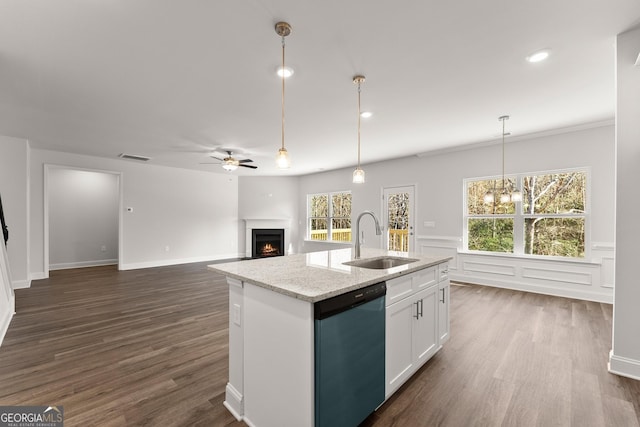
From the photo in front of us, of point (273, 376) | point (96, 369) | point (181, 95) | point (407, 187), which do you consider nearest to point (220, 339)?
point (96, 369)

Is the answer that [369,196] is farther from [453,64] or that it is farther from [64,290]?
[64,290]

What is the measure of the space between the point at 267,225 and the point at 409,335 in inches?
280

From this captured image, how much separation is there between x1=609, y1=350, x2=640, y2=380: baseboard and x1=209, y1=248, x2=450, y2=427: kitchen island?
1.42 m

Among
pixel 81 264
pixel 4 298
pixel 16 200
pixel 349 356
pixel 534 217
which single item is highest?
pixel 16 200

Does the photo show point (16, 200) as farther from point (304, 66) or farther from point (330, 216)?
point (330, 216)

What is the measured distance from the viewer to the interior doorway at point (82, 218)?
6766mm

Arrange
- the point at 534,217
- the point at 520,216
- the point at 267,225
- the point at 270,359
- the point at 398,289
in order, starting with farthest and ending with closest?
the point at 267,225 < the point at 520,216 < the point at 534,217 < the point at 398,289 < the point at 270,359

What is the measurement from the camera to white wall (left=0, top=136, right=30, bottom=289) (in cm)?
470

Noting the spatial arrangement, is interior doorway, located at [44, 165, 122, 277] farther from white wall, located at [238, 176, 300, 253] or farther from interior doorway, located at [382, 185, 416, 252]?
interior doorway, located at [382, 185, 416, 252]

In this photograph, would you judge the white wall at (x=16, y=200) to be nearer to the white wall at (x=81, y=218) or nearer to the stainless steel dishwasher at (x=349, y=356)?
the white wall at (x=81, y=218)

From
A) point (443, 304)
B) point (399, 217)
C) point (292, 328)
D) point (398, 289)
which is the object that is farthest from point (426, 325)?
point (399, 217)

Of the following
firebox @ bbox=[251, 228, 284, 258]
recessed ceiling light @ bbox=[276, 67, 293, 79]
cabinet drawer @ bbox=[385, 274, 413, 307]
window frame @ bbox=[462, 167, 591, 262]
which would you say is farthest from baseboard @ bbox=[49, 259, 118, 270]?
window frame @ bbox=[462, 167, 591, 262]

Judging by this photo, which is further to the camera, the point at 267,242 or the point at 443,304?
the point at 267,242

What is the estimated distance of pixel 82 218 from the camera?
23.5 feet
